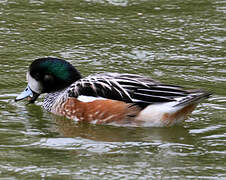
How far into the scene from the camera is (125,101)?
881cm

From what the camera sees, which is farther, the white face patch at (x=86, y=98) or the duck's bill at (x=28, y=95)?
the duck's bill at (x=28, y=95)

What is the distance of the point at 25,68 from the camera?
34.9 feet

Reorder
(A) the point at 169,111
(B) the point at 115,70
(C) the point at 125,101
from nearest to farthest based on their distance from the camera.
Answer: (A) the point at 169,111
(C) the point at 125,101
(B) the point at 115,70

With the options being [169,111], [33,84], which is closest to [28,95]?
[33,84]

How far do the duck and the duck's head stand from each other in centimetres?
3

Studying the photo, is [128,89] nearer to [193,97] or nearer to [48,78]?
[193,97]

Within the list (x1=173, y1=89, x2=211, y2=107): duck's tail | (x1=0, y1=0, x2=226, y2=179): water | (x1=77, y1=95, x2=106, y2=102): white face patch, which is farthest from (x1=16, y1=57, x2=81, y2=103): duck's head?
(x1=173, y1=89, x2=211, y2=107): duck's tail

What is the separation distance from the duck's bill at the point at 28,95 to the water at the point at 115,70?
10cm

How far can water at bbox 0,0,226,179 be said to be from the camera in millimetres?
7332

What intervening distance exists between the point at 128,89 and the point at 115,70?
1.80 m

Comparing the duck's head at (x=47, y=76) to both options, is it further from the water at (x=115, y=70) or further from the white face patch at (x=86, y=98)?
the white face patch at (x=86, y=98)

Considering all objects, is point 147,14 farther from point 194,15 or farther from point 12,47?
point 12,47

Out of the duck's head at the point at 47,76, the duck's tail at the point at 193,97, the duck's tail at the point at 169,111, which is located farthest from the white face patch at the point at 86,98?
the duck's tail at the point at 193,97

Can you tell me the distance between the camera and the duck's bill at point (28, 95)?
9.58 metres
